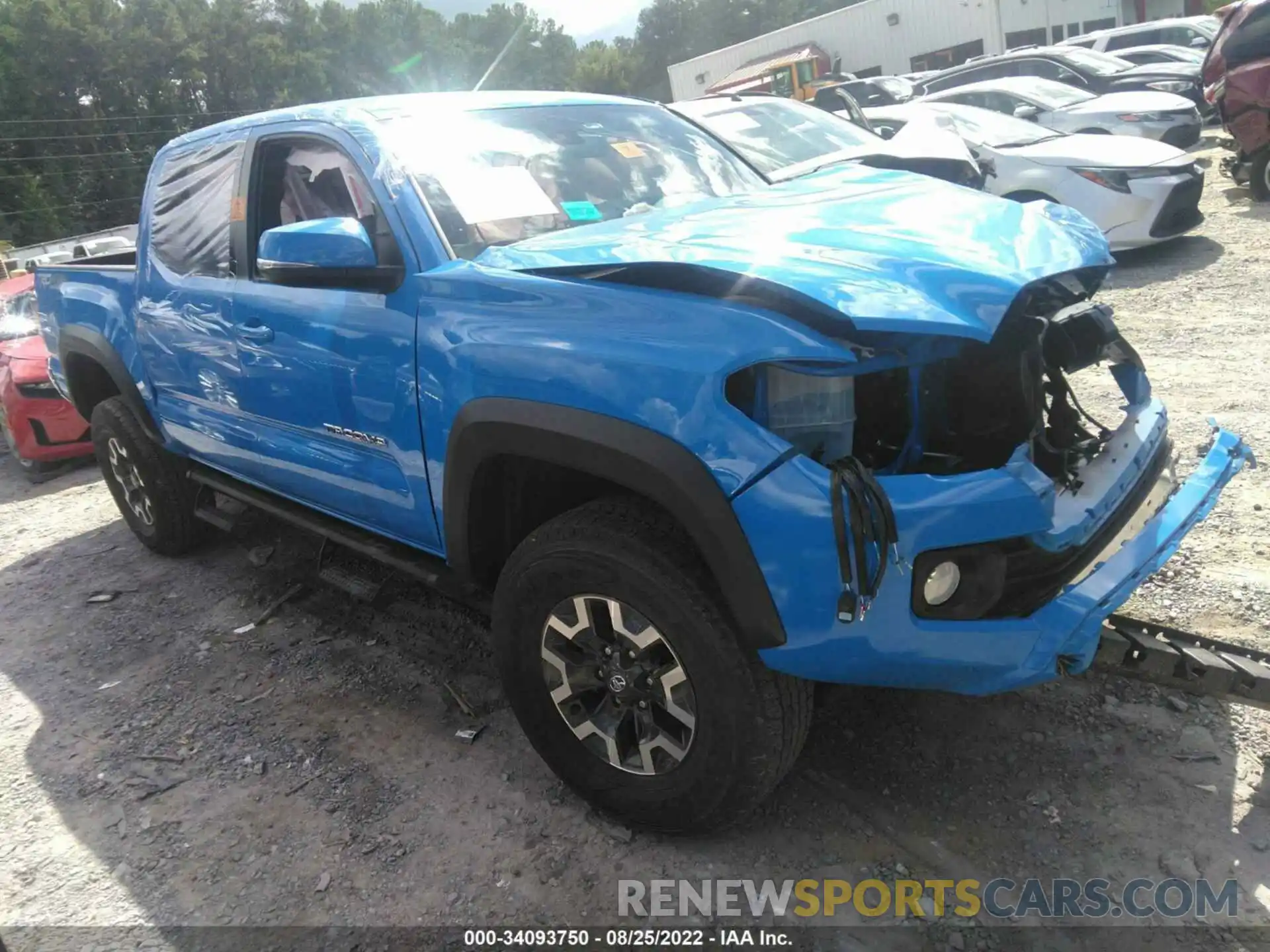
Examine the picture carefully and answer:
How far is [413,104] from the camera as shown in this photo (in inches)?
126

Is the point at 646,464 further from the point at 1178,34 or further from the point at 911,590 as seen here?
the point at 1178,34

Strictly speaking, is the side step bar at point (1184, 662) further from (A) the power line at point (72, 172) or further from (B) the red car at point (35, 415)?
(A) the power line at point (72, 172)

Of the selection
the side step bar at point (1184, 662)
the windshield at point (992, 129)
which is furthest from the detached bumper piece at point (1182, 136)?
the side step bar at point (1184, 662)

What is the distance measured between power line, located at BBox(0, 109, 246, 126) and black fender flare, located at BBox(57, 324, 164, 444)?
139 ft

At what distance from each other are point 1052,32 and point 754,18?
5960 centimetres

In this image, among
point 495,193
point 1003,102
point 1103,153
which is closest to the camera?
point 495,193

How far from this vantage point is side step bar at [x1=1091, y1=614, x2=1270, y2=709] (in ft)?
7.32

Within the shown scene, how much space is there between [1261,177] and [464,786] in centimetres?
995

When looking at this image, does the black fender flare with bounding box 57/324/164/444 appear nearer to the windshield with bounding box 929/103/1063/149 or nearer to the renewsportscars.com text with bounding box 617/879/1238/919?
the renewsportscars.com text with bounding box 617/879/1238/919

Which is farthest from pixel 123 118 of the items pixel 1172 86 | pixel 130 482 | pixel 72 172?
pixel 130 482

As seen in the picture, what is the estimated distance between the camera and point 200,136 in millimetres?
3998

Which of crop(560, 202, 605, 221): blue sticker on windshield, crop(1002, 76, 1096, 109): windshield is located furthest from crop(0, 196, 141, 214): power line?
crop(560, 202, 605, 221): blue sticker on windshield

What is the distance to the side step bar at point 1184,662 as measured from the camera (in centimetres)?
223

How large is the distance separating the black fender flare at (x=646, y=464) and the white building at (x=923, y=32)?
117 feet
